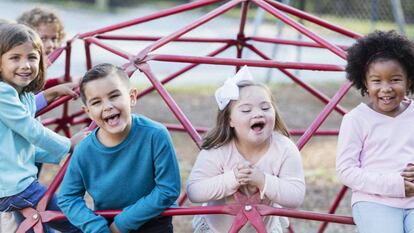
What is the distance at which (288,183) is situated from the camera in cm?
399

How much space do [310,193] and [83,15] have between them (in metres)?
12.7

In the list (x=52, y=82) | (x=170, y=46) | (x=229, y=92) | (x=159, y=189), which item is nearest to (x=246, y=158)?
(x=229, y=92)

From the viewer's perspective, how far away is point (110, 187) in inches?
159

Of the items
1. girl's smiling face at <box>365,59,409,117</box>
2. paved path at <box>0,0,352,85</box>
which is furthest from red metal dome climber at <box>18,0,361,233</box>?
paved path at <box>0,0,352,85</box>

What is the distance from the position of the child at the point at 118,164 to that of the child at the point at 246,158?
19cm

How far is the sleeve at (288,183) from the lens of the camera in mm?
3945

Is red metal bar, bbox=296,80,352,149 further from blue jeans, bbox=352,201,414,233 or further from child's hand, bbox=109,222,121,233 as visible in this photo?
child's hand, bbox=109,222,121,233

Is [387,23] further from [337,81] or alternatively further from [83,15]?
[83,15]

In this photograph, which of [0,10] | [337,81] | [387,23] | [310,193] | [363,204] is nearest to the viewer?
[363,204]

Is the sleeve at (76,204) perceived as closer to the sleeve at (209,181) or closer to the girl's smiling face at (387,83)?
the sleeve at (209,181)

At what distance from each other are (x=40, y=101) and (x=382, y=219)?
6.27 feet

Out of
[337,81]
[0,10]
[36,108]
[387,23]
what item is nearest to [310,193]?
[36,108]

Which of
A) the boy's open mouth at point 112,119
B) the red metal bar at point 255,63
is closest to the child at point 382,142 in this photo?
the red metal bar at point 255,63

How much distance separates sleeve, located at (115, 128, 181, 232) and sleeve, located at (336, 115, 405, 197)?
0.74 meters
